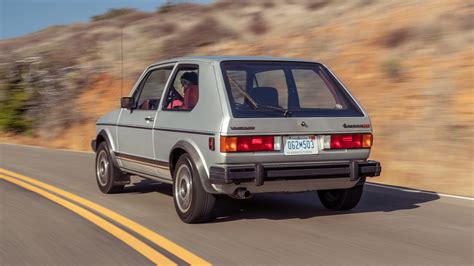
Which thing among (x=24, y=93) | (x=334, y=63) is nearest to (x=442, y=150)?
(x=334, y=63)

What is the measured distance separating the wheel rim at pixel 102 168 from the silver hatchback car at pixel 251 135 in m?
1.44

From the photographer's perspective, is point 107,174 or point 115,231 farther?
point 107,174

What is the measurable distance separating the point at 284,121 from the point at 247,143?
1.48ft

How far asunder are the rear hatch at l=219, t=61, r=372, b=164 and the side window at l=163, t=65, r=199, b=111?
493mm

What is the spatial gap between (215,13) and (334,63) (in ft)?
49.5

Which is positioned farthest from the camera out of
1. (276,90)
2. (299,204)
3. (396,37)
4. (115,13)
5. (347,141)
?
(115,13)

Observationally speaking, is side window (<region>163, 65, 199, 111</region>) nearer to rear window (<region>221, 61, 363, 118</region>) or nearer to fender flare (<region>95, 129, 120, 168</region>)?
rear window (<region>221, 61, 363, 118</region>)

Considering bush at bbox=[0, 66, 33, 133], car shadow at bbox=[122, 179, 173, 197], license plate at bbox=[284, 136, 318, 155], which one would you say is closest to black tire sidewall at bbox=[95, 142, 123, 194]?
car shadow at bbox=[122, 179, 173, 197]

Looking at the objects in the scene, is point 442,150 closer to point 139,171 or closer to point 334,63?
point 139,171

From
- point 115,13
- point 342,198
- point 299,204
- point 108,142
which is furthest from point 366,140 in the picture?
point 115,13

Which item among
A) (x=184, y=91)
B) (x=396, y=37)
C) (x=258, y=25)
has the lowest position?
(x=184, y=91)

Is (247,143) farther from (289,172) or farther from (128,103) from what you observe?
(128,103)

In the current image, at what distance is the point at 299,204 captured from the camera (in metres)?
8.07

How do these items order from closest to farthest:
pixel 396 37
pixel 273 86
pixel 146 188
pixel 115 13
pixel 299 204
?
pixel 273 86 → pixel 299 204 → pixel 146 188 → pixel 396 37 → pixel 115 13
